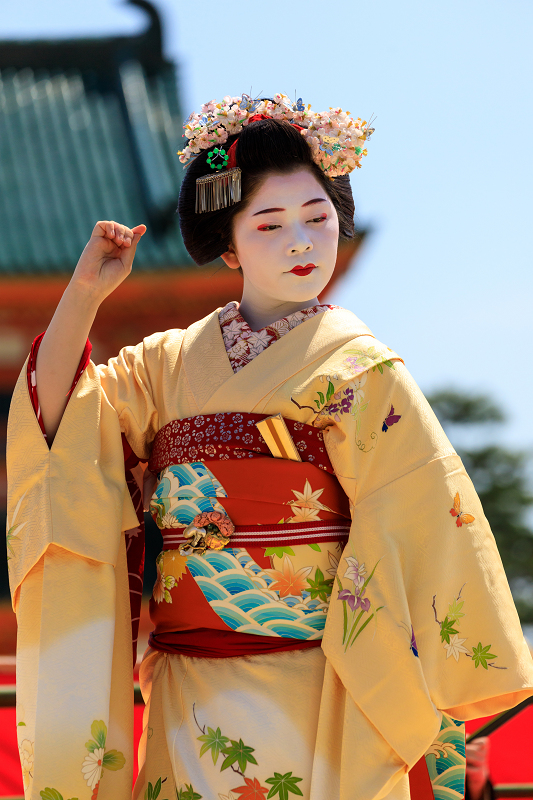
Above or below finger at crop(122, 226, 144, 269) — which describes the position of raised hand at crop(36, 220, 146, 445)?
below

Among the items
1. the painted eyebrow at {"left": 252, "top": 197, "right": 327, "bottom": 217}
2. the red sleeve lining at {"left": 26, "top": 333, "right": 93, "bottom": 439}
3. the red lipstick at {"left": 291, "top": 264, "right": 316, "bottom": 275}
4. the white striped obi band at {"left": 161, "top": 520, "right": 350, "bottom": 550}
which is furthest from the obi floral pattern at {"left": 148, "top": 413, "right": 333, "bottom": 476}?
the painted eyebrow at {"left": 252, "top": 197, "right": 327, "bottom": 217}

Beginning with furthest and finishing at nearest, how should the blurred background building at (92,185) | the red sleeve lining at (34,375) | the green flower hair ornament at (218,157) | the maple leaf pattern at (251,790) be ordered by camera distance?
the blurred background building at (92,185)
the green flower hair ornament at (218,157)
the red sleeve lining at (34,375)
the maple leaf pattern at (251,790)

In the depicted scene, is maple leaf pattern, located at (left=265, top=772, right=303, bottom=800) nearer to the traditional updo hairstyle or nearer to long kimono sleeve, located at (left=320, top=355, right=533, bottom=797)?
long kimono sleeve, located at (left=320, top=355, right=533, bottom=797)

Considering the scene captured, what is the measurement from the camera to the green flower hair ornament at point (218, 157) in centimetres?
190

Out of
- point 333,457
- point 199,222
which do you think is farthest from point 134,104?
point 333,457

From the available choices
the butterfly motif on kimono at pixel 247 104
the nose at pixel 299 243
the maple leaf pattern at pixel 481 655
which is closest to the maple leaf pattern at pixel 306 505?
the maple leaf pattern at pixel 481 655

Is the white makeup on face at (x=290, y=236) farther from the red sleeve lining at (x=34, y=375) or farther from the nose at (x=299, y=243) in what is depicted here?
the red sleeve lining at (x=34, y=375)

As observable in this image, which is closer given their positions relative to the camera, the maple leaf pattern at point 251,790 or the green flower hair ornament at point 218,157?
the maple leaf pattern at point 251,790

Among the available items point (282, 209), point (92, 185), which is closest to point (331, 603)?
point (282, 209)

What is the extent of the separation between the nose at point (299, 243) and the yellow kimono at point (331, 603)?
163 millimetres

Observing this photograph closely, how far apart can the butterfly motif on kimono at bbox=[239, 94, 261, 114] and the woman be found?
15 centimetres

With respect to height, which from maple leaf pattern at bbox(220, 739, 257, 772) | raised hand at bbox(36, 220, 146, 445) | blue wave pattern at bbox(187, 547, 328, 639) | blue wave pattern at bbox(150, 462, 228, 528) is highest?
raised hand at bbox(36, 220, 146, 445)

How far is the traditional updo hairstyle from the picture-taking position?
6.05 feet

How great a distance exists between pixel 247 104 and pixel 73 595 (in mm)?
1160
